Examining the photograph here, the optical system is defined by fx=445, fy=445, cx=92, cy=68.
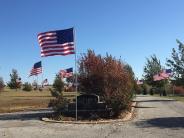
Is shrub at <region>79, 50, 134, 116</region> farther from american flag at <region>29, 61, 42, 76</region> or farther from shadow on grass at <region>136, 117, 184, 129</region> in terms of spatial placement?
american flag at <region>29, 61, 42, 76</region>

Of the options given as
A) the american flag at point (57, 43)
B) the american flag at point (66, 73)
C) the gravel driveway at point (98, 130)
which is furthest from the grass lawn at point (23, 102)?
the gravel driveway at point (98, 130)

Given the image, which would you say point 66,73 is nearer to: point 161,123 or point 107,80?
point 107,80

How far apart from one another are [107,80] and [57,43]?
5.23m

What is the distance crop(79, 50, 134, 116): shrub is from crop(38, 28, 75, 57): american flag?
344cm

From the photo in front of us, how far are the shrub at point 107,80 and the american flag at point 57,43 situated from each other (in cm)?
344

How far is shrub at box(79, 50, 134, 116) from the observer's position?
23.6m

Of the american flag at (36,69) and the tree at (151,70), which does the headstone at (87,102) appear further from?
the tree at (151,70)

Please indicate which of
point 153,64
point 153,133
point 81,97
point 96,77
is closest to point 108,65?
point 96,77

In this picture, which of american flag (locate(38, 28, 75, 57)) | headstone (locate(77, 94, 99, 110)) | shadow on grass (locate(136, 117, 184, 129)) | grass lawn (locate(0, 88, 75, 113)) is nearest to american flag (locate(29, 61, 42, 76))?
grass lawn (locate(0, 88, 75, 113))

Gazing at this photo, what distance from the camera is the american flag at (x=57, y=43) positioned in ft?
75.6

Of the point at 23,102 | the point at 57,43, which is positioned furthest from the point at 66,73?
the point at 57,43

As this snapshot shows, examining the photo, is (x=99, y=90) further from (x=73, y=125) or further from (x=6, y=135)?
(x=6, y=135)

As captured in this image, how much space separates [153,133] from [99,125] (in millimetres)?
3768

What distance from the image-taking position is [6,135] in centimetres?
1706
